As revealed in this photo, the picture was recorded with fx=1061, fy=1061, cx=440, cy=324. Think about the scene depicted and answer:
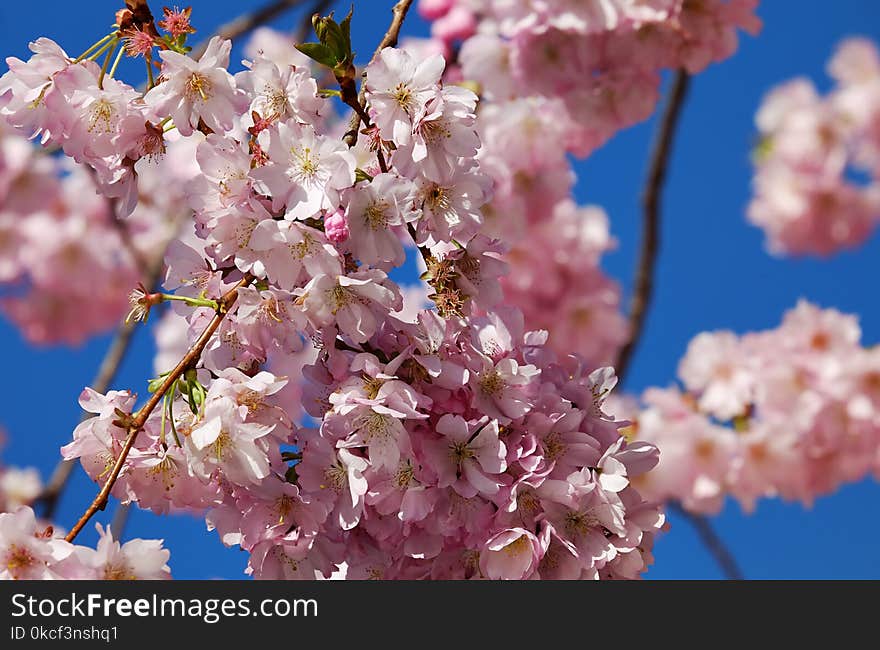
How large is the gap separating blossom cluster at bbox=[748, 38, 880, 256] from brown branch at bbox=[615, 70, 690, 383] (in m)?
2.31

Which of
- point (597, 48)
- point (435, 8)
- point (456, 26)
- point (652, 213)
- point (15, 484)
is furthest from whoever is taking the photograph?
point (15, 484)

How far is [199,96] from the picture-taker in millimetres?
1144

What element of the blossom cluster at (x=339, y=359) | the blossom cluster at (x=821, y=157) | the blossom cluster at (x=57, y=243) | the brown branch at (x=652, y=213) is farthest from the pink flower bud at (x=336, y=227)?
the blossom cluster at (x=821, y=157)

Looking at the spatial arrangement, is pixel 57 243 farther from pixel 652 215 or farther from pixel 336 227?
pixel 336 227

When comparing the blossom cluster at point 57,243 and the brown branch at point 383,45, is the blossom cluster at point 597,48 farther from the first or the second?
the blossom cluster at point 57,243

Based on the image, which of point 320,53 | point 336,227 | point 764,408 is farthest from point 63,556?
point 764,408

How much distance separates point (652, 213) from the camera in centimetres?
326

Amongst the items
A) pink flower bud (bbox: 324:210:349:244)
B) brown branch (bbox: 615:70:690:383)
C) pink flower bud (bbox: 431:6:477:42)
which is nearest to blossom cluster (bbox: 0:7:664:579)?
pink flower bud (bbox: 324:210:349:244)

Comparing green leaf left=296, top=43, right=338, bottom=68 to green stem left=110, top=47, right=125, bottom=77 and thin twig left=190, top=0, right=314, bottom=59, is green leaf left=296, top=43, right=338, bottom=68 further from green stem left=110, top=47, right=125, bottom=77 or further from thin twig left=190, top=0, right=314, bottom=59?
thin twig left=190, top=0, right=314, bottom=59

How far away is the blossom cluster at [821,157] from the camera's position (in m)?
5.46

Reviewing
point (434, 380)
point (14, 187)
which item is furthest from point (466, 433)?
point (14, 187)

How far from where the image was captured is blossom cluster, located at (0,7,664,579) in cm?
109

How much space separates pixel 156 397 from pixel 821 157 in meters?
5.10
